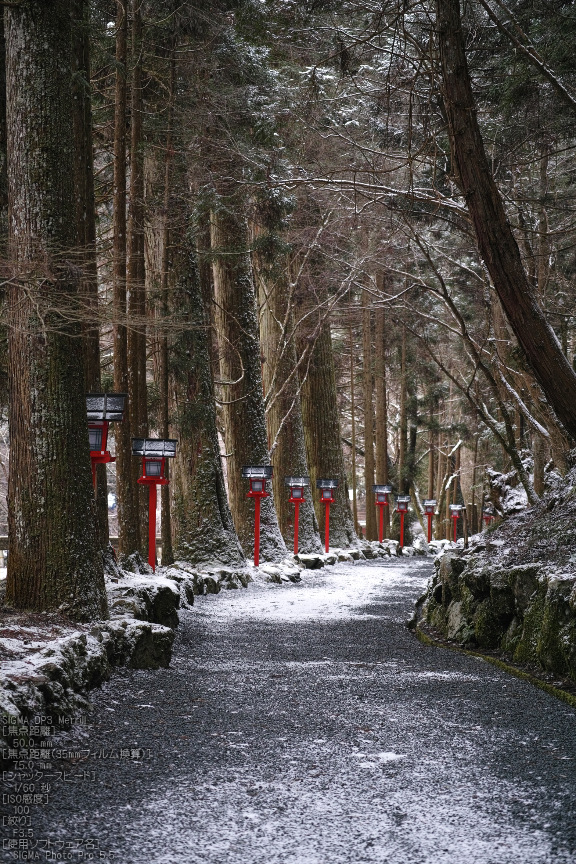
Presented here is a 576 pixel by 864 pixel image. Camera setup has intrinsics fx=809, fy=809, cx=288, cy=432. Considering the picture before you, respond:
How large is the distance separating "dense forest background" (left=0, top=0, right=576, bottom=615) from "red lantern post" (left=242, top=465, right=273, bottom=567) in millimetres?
840

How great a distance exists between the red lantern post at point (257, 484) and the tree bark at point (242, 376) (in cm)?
82

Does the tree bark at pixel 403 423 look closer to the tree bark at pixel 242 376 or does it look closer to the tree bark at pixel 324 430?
the tree bark at pixel 324 430

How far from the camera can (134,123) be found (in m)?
9.65

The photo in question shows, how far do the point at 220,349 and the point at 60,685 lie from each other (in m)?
A: 11.9

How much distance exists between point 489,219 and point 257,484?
8.60 metres

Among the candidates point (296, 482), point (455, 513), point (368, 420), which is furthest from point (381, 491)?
point (455, 513)

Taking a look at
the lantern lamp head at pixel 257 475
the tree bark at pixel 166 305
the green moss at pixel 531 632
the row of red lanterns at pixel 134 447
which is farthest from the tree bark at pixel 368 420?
the green moss at pixel 531 632

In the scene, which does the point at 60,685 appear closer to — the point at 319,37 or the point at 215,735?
the point at 215,735

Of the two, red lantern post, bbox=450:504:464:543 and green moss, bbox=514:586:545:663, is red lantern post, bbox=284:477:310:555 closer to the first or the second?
green moss, bbox=514:586:545:663

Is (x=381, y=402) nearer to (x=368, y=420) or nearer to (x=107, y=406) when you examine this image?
(x=368, y=420)

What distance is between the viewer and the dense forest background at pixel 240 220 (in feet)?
18.9

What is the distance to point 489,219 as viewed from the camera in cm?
659

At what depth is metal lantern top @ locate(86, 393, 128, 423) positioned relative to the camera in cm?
754

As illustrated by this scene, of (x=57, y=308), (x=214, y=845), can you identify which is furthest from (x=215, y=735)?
(x=57, y=308)
